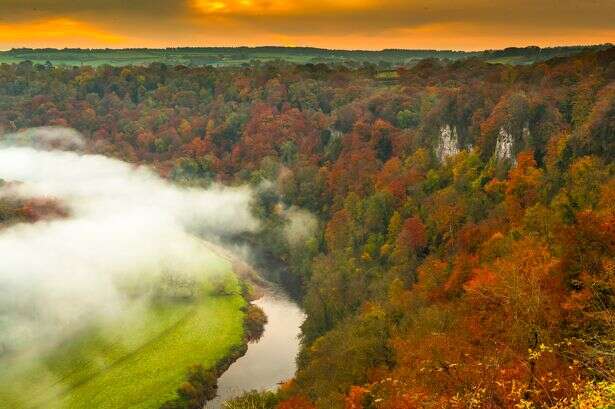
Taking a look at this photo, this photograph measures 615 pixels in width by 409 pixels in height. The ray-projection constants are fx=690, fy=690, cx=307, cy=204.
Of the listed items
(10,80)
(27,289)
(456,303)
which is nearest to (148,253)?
(27,289)

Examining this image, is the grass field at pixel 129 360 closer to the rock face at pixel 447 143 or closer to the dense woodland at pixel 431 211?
the dense woodland at pixel 431 211

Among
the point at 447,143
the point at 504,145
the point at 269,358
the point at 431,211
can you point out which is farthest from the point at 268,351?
the point at 447,143

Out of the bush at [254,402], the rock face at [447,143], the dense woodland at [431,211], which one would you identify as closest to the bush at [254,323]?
the dense woodland at [431,211]

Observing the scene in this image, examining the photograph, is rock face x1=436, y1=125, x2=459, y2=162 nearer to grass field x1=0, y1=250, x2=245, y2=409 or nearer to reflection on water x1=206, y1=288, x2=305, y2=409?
reflection on water x1=206, y1=288, x2=305, y2=409

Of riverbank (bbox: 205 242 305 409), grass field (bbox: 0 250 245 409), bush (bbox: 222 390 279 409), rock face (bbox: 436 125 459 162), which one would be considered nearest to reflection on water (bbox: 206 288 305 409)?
riverbank (bbox: 205 242 305 409)

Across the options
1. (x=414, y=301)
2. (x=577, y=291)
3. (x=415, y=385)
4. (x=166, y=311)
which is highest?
(x=577, y=291)

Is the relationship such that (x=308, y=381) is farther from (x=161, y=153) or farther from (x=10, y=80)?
(x=10, y=80)
